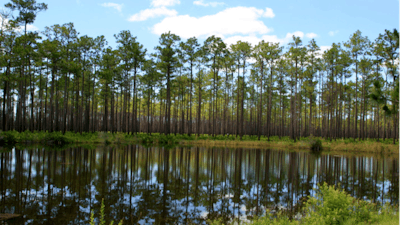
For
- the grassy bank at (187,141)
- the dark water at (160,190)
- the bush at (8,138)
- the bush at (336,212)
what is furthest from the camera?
the grassy bank at (187,141)

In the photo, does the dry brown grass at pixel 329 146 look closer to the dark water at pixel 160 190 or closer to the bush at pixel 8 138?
the dark water at pixel 160 190

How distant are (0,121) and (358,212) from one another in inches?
1790

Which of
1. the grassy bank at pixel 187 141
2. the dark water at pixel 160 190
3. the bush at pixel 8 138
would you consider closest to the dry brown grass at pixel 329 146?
the grassy bank at pixel 187 141

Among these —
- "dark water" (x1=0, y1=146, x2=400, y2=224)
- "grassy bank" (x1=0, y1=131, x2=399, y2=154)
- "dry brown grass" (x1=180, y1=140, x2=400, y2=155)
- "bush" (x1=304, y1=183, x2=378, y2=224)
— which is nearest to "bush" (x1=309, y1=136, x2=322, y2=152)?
"grassy bank" (x1=0, y1=131, x2=399, y2=154)

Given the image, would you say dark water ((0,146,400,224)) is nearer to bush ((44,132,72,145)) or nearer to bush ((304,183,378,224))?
bush ((304,183,378,224))

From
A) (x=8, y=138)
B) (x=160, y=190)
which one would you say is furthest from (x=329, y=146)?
(x=8, y=138)

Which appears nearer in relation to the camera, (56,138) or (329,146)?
(56,138)

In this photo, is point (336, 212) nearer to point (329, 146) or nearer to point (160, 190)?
point (160, 190)

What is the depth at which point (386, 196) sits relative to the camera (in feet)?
30.5

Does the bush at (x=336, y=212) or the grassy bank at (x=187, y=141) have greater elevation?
the bush at (x=336, y=212)

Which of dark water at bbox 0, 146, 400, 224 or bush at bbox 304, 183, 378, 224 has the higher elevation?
bush at bbox 304, 183, 378, 224

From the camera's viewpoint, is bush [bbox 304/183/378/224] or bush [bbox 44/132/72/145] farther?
bush [bbox 44/132/72/145]

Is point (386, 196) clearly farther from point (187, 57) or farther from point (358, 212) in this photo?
point (187, 57)

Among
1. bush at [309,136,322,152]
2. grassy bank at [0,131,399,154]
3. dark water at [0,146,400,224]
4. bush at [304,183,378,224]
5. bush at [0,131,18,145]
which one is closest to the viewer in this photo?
bush at [304,183,378,224]
